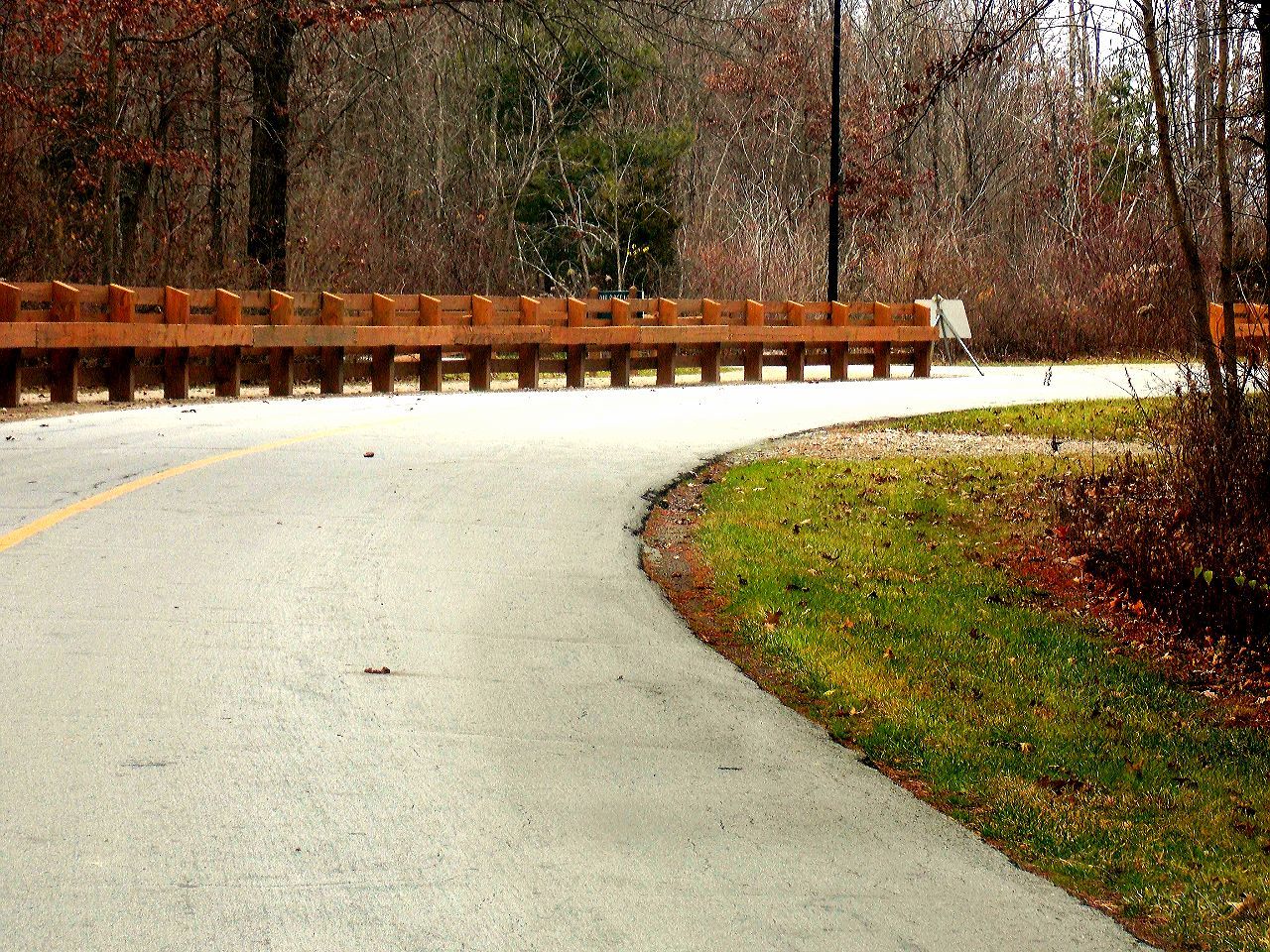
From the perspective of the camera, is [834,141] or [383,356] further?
[834,141]

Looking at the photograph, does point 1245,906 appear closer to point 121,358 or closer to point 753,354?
point 121,358

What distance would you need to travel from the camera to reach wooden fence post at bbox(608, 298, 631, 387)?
2902cm

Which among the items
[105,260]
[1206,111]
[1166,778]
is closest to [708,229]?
[105,260]

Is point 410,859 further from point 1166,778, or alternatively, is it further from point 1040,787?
point 1166,778

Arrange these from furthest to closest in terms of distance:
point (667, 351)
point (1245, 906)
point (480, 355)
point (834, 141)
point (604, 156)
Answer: point (604, 156), point (834, 141), point (667, 351), point (480, 355), point (1245, 906)

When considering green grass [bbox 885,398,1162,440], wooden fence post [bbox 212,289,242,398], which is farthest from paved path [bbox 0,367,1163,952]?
wooden fence post [bbox 212,289,242,398]

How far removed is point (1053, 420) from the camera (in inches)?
815

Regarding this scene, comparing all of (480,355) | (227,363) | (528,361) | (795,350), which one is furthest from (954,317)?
(227,363)

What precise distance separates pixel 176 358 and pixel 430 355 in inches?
176

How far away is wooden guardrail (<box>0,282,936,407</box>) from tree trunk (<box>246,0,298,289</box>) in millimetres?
4103

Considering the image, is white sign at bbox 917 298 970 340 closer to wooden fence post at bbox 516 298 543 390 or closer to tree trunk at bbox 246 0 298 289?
wooden fence post at bbox 516 298 543 390

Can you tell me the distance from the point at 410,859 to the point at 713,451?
1218cm

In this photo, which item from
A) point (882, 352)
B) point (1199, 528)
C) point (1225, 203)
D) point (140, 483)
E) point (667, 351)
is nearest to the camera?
point (1199, 528)

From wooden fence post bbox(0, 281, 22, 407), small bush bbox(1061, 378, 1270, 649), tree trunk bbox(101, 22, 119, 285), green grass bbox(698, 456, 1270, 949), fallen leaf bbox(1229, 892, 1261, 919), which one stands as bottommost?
fallen leaf bbox(1229, 892, 1261, 919)
